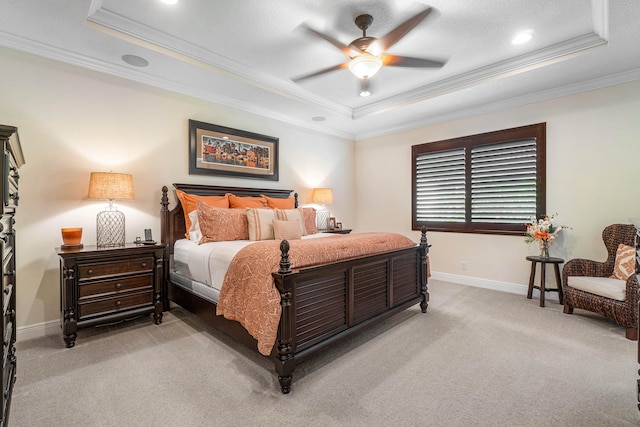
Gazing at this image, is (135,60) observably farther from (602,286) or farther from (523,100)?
A: (602,286)

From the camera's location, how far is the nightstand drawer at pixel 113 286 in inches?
105

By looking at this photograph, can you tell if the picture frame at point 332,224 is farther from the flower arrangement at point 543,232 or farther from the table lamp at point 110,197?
the table lamp at point 110,197

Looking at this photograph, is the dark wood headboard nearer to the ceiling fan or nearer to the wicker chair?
the ceiling fan

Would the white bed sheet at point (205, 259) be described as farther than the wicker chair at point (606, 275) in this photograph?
No

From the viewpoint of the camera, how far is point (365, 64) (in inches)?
104

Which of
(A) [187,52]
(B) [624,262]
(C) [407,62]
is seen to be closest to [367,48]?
(C) [407,62]

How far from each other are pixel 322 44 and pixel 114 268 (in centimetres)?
295

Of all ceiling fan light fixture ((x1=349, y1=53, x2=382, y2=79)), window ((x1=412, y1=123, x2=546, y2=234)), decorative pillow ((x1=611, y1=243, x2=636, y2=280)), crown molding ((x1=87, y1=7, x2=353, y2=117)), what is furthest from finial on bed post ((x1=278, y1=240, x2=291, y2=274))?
window ((x1=412, y1=123, x2=546, y2=234))

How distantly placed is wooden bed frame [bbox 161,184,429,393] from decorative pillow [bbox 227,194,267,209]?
0.55 metres

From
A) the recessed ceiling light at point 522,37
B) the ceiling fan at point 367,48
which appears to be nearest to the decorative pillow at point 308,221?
the ceiling fan at point 367,48

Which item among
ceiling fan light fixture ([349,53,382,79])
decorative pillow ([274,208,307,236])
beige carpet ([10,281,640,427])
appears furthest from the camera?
decorative pillow ([274,208,307,236])

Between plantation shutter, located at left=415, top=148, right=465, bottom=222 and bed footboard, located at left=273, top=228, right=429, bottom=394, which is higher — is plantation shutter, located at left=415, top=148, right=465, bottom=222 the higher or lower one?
the higher one

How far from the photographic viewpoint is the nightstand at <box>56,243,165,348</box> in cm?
257

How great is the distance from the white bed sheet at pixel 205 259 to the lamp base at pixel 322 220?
2.45 m
